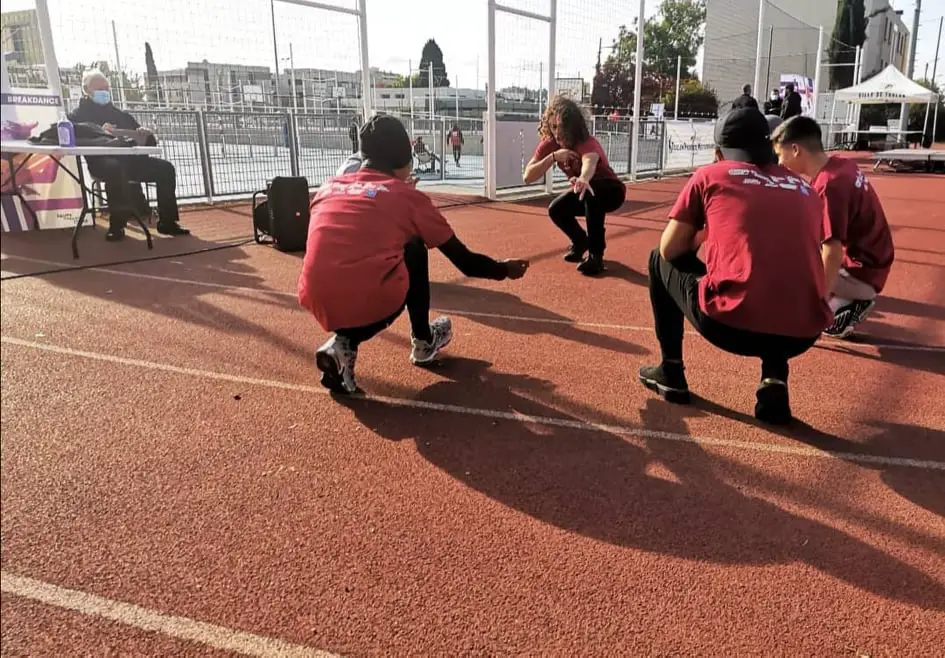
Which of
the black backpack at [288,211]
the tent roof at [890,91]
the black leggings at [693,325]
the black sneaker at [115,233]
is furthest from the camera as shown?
the tent roof at [890,91]

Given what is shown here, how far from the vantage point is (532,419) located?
363cm

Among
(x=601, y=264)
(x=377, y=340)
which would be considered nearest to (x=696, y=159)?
(x=601, y=264)

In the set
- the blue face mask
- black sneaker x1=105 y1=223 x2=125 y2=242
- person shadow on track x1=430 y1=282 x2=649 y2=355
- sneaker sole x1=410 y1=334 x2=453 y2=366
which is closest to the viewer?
sneaker sole x1=410 y1=334 x2=453 y2=366

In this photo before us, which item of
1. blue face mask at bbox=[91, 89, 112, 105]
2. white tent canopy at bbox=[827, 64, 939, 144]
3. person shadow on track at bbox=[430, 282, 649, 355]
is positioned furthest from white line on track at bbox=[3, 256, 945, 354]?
white tent canopy at bbox=[827, 64, 939, 144]

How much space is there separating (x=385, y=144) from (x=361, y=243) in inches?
22.6

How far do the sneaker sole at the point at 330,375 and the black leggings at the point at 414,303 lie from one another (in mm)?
169

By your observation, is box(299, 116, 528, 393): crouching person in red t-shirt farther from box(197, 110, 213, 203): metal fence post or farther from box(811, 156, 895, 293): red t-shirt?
box(197, 110, 213, 203): metal fence post

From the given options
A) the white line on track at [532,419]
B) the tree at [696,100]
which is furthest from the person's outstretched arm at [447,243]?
the tree at [696,100]

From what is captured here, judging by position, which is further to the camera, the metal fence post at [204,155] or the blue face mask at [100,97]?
the metal fence post at [204,155]

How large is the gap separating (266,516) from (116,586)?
57 centimetres

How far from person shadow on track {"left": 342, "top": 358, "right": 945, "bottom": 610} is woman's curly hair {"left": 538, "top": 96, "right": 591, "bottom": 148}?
3.54 m

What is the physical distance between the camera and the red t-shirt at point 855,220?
4.28m

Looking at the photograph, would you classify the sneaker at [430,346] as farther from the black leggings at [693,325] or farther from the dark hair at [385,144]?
the black leggings at [693,325]

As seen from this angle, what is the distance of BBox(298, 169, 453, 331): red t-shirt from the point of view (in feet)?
11.8
